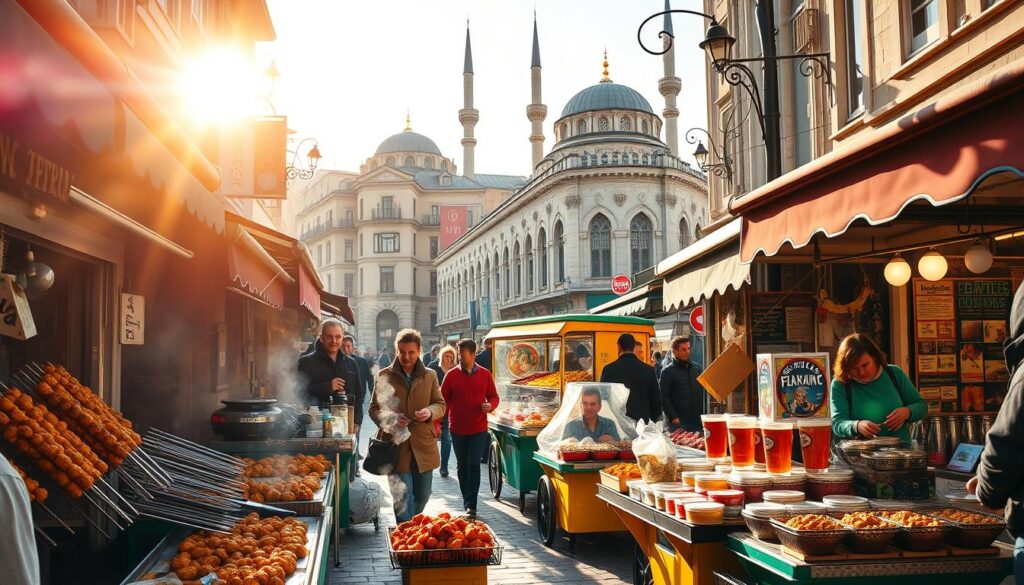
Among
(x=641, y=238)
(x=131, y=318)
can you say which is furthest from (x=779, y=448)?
(x=641, y=238)

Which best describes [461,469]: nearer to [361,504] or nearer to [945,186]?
[361,504]

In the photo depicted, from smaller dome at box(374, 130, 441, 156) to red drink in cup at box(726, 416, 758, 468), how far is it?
9865 cm

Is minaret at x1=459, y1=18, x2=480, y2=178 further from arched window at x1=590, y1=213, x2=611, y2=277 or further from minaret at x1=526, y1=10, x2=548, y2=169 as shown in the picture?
arched window at x1=590, y1=213, x2=611, y2=277

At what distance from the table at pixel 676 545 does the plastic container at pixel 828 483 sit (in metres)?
0.42

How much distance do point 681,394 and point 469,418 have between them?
3.12 metres

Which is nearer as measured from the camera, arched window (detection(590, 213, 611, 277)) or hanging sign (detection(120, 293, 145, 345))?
hanging sign (detection(120, 293, 145, 345))

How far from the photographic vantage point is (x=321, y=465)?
707cm

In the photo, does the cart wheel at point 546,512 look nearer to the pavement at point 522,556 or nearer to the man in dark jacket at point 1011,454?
the pavement at point 522,556

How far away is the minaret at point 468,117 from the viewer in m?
83.8

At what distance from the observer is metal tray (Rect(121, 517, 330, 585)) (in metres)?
4.03

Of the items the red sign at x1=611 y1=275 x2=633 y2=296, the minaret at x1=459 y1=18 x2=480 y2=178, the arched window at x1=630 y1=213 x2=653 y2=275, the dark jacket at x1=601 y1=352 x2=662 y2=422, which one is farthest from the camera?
the minaret at x1=459 y1=18 x2=480 y2=178

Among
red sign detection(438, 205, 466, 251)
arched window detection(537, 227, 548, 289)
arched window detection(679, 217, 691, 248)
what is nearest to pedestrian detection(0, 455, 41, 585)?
arched window detection(679, 217, 691, 248)

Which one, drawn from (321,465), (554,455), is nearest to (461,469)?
(554,455)

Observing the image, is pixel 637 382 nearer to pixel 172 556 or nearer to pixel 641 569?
pixel 641 569
